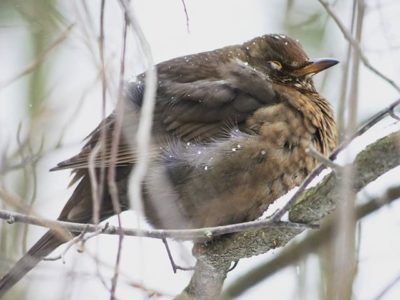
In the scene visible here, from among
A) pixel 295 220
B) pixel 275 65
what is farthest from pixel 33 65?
pixel 275 65

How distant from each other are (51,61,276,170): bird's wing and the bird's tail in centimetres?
44

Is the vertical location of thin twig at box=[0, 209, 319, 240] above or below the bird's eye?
below

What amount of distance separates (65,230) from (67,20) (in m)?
1.94

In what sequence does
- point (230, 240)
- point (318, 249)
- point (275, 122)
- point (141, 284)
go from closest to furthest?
point (141, 284)
point (230, 240)
point (275, 122)
point (318, 249)

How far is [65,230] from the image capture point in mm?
3906

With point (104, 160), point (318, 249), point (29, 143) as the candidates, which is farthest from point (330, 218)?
point (29, 143)

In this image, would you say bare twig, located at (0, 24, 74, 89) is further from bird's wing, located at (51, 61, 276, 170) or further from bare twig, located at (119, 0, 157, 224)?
bare twig, located at (119, 0, 157, 224)

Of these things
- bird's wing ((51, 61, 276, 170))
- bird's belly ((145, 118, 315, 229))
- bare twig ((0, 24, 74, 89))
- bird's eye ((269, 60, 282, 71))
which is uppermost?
bare twig ((0, 24, 74, 89))

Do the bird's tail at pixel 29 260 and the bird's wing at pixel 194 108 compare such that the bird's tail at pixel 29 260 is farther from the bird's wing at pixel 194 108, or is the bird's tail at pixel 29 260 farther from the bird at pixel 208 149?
the bird's wing at pixel 194 108

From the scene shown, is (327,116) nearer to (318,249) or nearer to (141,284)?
(318,249)

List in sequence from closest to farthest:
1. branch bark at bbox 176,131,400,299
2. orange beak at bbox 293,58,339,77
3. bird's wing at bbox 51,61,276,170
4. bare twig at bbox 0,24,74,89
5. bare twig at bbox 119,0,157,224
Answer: bare twig at bbox 119,0,157,224, branch bark at bbox 176,131,400,299, bare twig at bbox 0,24,74,89, bird's wing at bbox 51,61,276,170, orange beak at bbox 293,58,339,77

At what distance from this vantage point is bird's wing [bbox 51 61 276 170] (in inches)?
196

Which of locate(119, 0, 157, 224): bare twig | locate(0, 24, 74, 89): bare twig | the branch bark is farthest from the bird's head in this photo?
locate(119, 0, 157, 224): bare twig

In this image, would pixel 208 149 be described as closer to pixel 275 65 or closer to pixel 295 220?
pixel 275 65
